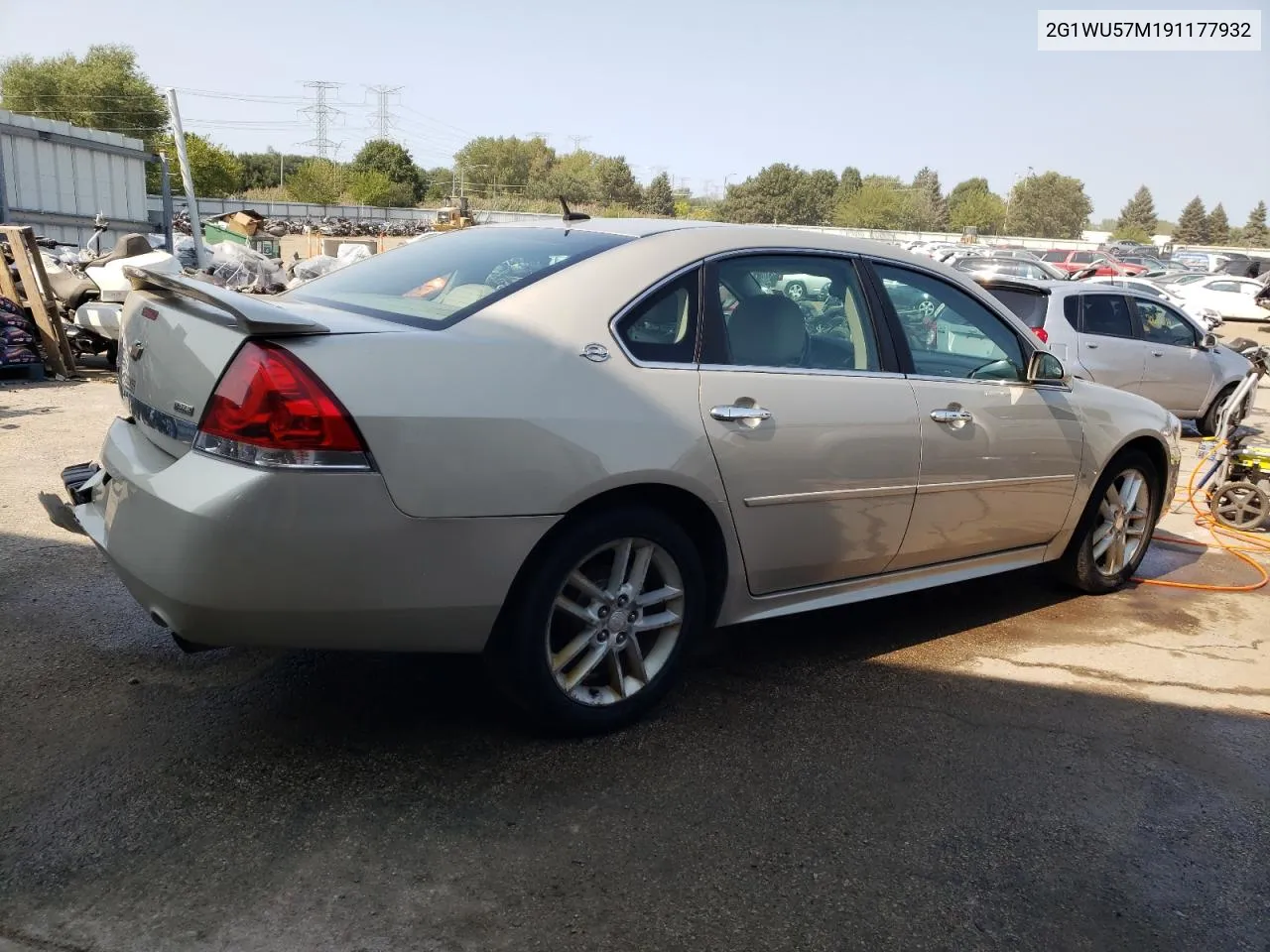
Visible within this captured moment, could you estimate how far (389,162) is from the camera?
9850 centimetres

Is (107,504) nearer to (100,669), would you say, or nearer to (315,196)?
(100,669)

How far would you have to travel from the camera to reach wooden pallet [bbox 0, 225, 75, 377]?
10.1 meters

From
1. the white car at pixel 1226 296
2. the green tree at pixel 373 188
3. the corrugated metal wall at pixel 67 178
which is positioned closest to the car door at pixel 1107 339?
the corrugated metal wall at pixel 67 178

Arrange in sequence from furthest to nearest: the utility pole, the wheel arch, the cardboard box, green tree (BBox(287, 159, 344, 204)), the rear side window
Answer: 1. green tree (BBox(287, 159, 344, 204))
2. the cardboard box
3. the utility pole
4. the rear side window
5. the wheel arch

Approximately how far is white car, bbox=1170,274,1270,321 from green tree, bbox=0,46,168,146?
222ft

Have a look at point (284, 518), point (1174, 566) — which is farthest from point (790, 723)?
point (1174, 566)

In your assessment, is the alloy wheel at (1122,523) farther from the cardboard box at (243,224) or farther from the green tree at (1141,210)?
the green tree at (1141,210)

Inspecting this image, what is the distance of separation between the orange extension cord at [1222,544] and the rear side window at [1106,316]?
10.8 feet

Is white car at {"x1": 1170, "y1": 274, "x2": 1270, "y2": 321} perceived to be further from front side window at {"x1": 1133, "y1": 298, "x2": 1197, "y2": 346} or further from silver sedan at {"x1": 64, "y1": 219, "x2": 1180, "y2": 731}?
silver sedan at {"x1": 64, "y1": 219, "x2": 1180, "y2": 731}

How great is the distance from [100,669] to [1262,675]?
4.60m

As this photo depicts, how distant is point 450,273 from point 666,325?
0.77m

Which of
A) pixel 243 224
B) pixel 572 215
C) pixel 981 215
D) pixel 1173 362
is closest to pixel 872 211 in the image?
pixel 981 215

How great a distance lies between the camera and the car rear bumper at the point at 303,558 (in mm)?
2645

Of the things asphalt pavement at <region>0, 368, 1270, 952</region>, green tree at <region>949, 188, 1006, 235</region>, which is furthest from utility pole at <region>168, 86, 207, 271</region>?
green tree at <region>949, 188, 1006, 235</region>
